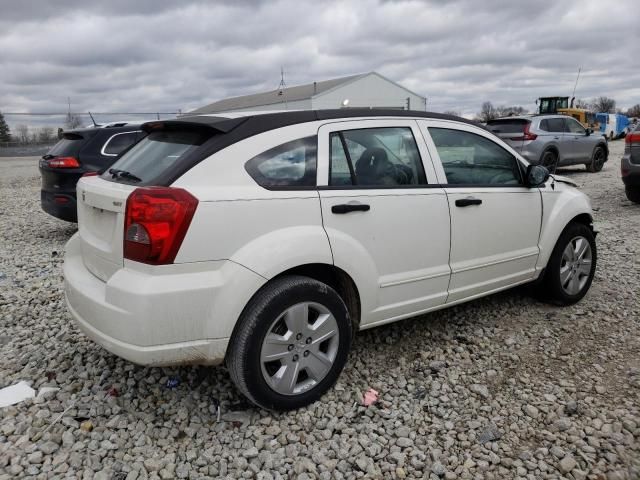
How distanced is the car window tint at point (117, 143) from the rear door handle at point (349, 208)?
207 inches

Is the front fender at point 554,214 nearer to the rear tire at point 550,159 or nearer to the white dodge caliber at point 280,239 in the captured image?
the white dodge caliber at point 280,239

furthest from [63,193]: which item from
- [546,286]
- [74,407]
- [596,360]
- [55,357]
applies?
[596,360]

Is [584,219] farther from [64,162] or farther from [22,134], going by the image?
[22,134]

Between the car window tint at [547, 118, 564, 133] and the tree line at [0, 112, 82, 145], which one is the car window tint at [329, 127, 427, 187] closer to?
the car window tint at [547, 118, 564, 133]

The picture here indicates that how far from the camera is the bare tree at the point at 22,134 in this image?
25.9 meters

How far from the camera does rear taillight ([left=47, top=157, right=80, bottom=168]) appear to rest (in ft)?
23.2

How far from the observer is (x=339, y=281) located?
10.6 feet

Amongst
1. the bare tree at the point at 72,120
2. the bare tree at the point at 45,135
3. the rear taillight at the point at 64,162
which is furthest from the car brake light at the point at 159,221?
the bare tree at the point at 45,135

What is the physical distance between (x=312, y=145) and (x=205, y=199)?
78cm

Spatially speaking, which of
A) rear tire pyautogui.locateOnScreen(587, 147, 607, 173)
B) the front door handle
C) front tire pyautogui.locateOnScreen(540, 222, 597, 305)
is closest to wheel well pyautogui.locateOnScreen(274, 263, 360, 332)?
the front door handle

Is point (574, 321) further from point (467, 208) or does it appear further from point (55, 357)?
point (55, 357)

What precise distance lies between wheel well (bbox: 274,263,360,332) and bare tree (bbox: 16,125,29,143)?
27.5m

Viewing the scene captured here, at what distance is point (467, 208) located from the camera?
365 cm

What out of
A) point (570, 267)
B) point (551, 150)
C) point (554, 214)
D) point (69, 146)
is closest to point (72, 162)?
point (69, 146)
